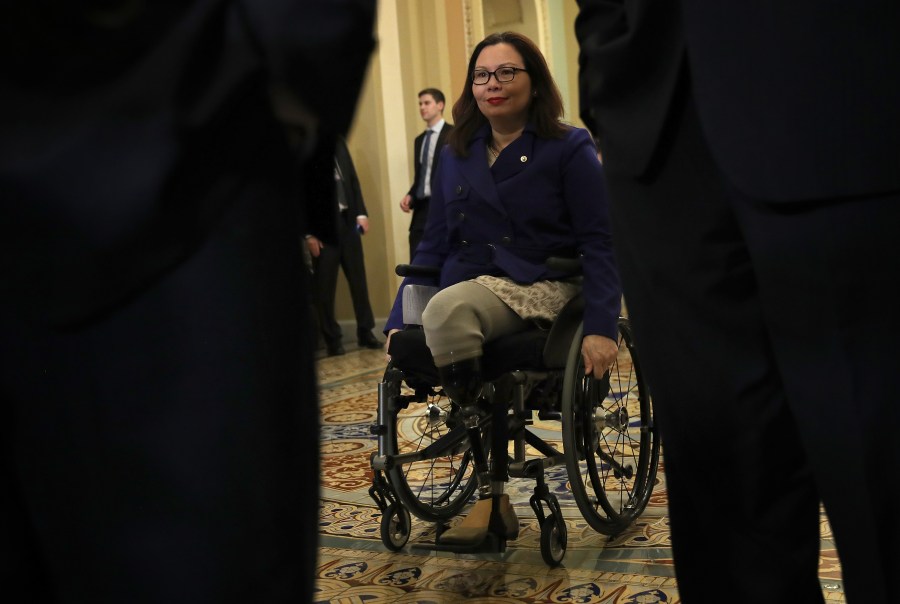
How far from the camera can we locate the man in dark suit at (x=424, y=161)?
25.3ft

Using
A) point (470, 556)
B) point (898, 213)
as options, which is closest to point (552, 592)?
point (470, 556)

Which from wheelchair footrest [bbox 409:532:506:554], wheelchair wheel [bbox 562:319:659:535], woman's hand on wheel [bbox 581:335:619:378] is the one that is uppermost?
woman's hand on wheel [bbox 581:335:619:378]

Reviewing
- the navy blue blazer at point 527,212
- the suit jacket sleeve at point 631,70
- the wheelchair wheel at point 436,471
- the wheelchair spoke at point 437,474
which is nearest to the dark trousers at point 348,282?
the wheelchair spoke at point 437,474

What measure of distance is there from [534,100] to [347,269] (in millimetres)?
5402

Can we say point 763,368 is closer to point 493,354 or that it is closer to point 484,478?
point 493,354

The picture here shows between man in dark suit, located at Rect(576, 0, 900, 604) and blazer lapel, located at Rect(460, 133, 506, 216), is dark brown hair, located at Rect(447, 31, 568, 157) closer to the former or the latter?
blazer lapel, located at Rect(460, 133, 506, 216)

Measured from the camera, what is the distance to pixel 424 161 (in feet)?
25.8

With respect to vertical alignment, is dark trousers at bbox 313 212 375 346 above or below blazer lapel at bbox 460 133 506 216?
below

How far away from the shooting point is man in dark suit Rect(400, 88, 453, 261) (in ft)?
25.3

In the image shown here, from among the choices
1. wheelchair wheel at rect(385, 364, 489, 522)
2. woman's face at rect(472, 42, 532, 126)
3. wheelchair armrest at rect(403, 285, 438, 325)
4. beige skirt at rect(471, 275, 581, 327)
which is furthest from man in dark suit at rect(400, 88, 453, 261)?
beige skirt at rect(471, 275, 581, 327)

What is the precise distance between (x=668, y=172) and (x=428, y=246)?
1.81m

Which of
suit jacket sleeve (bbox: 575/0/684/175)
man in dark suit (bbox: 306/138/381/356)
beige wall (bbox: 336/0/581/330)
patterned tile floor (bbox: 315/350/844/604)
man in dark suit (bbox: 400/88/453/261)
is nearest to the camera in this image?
suit jacket sleeve (bbox: 575/0/684/175)

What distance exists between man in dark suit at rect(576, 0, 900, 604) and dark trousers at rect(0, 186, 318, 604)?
0.52 metres

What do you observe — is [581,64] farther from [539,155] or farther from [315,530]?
[539,155]
